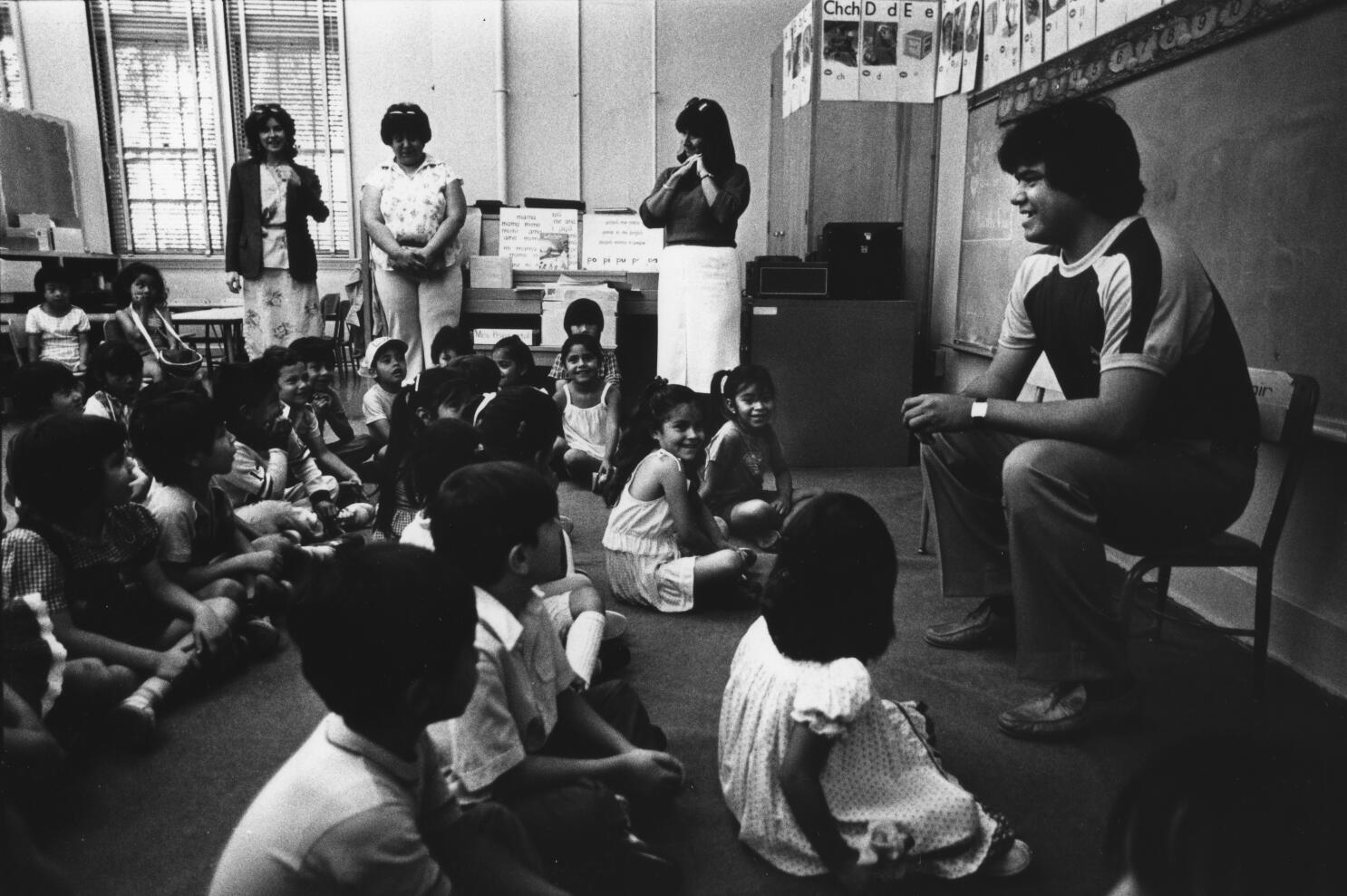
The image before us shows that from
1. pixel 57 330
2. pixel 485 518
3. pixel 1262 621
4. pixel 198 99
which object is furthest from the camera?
pixel 198 99

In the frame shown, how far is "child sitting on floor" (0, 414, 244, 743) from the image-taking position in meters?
1.86

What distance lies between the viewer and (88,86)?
7.60m

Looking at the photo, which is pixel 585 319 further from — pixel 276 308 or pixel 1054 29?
pixel 1054 29

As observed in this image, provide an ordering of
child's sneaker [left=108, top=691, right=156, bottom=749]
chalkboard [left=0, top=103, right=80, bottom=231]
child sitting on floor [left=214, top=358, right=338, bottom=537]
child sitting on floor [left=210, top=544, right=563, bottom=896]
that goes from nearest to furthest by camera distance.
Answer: child sitting on floor [left=210, top=544, right=563, bottom=896] → child's sneaker [left=108, top=691, right=156, bottom=749] → child sitting on floor [left=214, top=358, right=338, bottom=537] → chalkboard [left=0, top=103, right=80, bottom=231]

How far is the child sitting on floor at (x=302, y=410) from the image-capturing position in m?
3.54

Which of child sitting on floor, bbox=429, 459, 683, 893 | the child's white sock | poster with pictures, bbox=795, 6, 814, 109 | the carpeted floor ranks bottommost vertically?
the carpeted floor

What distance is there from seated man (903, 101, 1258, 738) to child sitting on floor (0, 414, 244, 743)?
1.65m

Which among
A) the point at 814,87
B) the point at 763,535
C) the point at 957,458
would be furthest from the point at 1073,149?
the point at 814,87

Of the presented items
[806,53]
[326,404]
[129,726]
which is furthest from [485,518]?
[806,53]

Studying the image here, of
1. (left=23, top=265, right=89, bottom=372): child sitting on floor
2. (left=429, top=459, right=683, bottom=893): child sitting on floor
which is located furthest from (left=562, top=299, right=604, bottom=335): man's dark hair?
(left=429, top=459, right=683, bottom=893): child sitting on floor

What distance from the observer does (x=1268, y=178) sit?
7.76 ft

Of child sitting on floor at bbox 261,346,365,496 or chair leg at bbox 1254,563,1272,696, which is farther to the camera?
child sitting on floor at bbox 261,346,365,496

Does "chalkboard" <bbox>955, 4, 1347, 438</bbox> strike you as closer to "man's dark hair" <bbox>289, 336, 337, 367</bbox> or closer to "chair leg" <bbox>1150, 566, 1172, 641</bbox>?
"chair leg" <bbox>1150, 566, 1172, 641</bbox>

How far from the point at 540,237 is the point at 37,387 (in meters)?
3.17
